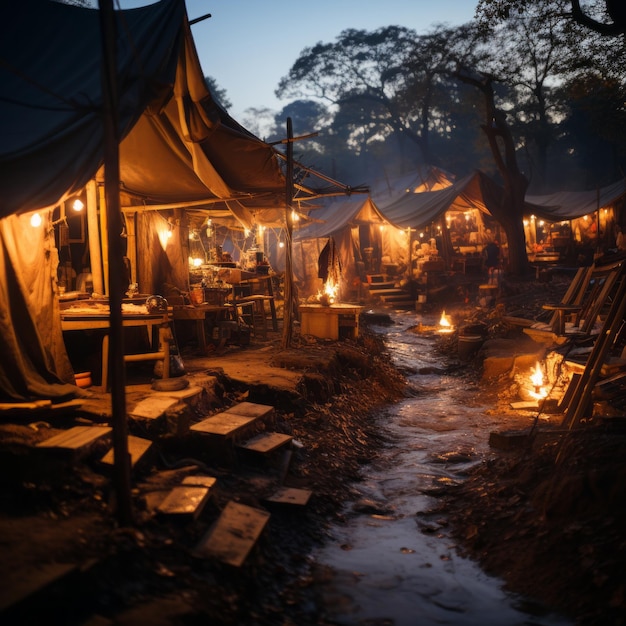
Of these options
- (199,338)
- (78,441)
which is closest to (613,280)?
(199,338)

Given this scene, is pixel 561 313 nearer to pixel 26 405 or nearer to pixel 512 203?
pixel 26 405

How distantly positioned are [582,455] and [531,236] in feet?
85.3

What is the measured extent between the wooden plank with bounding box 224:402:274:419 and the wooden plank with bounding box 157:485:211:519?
1893 millimetres

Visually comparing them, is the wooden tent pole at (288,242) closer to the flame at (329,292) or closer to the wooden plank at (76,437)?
the flame at (329,292)

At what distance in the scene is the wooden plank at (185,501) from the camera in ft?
13.7

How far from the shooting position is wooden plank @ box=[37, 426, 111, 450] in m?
4.36

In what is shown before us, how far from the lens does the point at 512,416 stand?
29.6 ft

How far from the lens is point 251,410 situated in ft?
21.9

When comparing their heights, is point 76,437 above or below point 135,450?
above

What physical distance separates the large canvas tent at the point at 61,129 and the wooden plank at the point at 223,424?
5.25 ft

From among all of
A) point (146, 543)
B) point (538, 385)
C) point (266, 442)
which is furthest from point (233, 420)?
point (538, 385)

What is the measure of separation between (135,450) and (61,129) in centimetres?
327

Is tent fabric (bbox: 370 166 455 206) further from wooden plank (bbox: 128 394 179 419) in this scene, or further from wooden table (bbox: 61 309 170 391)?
wooden plank (bbox: 128 394 179 419)

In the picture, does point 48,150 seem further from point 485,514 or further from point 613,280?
point 613,280
